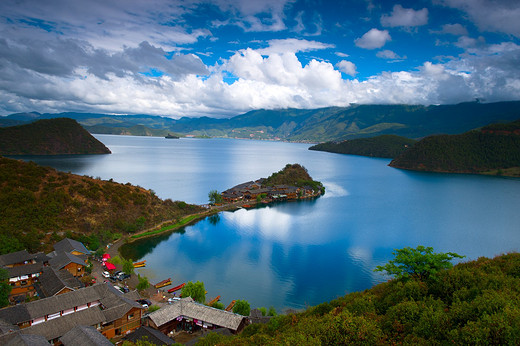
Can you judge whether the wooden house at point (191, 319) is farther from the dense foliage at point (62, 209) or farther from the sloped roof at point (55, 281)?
the dense foliage at point (62, 209)

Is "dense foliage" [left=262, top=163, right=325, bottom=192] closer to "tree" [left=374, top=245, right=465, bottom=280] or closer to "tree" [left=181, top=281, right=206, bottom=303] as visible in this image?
"tree" [left=181, top=281, right=206, bottom=303]

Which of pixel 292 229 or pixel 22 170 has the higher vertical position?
pixel 22 170

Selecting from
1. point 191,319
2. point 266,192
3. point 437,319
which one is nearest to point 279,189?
point 266,192

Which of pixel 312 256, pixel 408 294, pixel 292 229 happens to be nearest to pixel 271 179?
pixel 292 229

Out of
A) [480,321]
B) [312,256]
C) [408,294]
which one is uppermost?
[480,321]

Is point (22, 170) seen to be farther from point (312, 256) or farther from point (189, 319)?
point (312, 256)

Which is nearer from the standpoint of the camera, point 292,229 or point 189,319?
point 189,319

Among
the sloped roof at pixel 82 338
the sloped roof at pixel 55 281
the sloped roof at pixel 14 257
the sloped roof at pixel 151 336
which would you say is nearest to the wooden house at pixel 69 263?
the sloped roof at pixel 55 281
